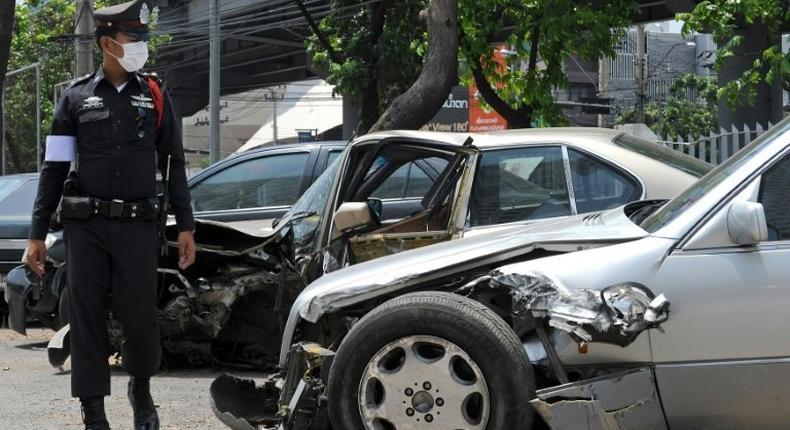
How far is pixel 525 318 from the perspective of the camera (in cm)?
429

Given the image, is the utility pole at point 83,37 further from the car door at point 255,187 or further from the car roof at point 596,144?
the car roof at point 596,144

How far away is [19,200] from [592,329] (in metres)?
8.72

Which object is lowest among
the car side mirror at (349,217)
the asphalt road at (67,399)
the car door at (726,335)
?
the asphalt road at (67,399)

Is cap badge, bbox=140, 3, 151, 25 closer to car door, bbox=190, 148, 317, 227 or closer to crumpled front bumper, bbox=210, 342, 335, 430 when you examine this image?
crumpled front bumper, bbox=210, 342, 335, 430

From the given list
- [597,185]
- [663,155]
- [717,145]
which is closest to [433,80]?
[717,145]

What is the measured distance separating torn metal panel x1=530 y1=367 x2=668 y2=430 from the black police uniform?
2042mm

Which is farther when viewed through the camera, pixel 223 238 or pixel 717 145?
pixel 717 145

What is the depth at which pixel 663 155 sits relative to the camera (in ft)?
22.1

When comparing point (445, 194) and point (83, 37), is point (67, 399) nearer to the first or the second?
point (445, 194)

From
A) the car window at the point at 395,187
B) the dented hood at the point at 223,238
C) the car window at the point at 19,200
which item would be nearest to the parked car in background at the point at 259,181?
the car window at the point at 395,187

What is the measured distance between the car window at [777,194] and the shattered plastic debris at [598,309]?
0.54 metres

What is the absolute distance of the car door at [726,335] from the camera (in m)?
3.94

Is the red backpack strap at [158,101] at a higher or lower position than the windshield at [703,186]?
higher

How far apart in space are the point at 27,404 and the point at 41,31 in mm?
36623
